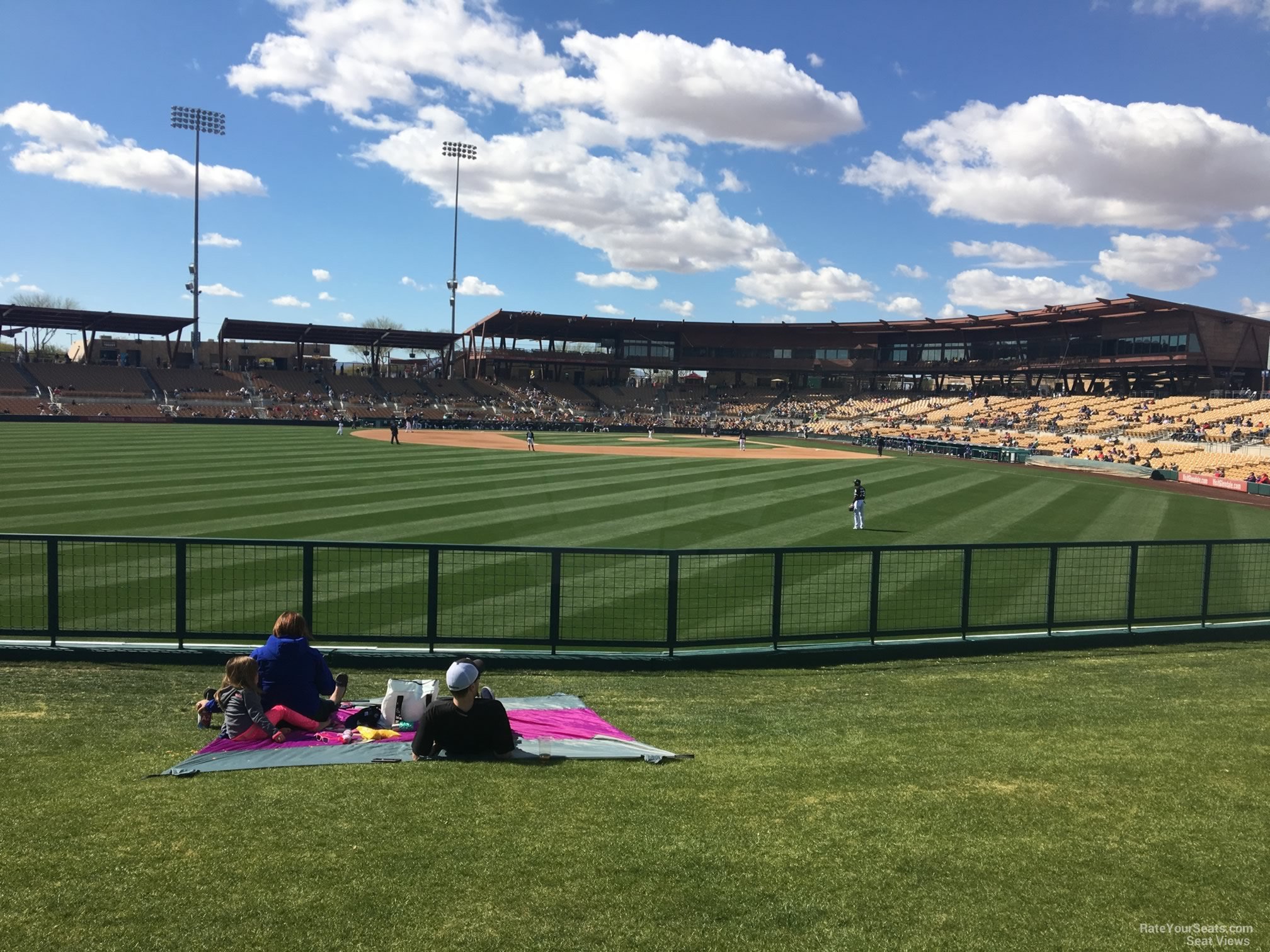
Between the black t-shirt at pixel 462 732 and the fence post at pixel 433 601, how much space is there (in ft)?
10.8

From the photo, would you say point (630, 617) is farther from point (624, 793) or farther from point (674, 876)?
point (674, 876)

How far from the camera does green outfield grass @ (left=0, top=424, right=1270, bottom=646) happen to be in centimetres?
1127

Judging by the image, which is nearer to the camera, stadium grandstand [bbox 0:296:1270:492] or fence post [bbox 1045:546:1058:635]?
fence post [bbox 1045:546:1058:635]

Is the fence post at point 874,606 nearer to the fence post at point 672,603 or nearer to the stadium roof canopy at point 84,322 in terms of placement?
the fence post at point 672,603

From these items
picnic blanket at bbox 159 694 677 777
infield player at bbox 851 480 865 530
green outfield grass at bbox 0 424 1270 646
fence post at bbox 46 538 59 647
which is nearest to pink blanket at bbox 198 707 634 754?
picnic blanket at bbox 159 694 677 777

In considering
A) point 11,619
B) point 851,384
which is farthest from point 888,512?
point 851,384

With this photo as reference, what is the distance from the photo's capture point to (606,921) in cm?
379

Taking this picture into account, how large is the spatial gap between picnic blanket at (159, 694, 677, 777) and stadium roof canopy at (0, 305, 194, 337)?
3056 inches

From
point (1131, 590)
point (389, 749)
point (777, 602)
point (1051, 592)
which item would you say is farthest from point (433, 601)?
point (1131, 590)

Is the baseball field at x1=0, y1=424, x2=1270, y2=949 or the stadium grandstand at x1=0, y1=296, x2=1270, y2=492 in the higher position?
the stadium grandstand at x1=0, y1=296, x2=1270, y2=492

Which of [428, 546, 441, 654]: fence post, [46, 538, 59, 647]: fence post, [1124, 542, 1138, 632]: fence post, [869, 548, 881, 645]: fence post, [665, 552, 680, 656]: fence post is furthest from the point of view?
[1124, 542, 1138, 632]: fence post

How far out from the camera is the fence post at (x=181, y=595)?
898 cm

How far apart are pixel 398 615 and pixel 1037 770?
809cm

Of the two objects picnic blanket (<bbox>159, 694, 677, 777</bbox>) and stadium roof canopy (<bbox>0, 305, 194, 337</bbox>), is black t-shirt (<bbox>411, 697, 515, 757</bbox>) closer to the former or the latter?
picnic blanket (<bbox>159, 694, 677, 777</bbox>)
